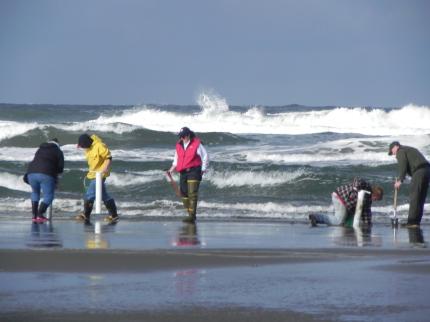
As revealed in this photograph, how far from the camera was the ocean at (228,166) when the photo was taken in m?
22.4

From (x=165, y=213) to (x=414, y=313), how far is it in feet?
41.5

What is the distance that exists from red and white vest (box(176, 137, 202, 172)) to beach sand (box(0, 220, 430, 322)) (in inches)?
83.8

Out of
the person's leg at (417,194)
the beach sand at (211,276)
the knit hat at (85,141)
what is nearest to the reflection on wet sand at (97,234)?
the beach sand at (211,276)

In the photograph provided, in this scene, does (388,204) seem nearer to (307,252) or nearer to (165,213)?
(165,213)

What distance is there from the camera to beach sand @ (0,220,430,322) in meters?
8.91

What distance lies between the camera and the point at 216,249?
1325cm

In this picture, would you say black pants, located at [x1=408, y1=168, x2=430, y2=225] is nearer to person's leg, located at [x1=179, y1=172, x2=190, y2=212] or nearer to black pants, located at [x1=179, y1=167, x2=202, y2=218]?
black pants, located at [x1=179, y1=167, x2=202, y2=218]

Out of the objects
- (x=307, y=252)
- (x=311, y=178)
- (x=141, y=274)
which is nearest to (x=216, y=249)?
(x=307, y=252)

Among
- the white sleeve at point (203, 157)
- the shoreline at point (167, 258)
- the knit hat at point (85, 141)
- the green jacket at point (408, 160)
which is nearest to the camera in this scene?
the shoreline at point (167, 258)

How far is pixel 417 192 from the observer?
680 inches

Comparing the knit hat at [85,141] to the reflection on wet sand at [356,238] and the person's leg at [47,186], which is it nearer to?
the person's leg at [47,186]

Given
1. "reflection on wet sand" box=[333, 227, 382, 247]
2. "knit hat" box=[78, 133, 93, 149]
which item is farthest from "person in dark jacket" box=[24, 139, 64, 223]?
"reflection on wet sand" box=[333, 227, 382, 247]

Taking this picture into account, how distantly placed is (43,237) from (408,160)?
18.3 ft

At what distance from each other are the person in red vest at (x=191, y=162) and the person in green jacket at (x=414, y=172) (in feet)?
9.61
